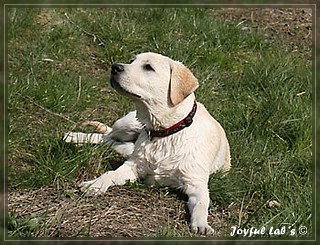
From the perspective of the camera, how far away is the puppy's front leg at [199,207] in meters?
3.90

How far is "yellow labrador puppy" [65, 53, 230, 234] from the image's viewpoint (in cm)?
425

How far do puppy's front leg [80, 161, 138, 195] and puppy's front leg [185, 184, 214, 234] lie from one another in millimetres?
413

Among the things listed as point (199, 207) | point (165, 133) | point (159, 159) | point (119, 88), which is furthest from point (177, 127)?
point (199, 207)

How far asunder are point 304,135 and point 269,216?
1369 mm

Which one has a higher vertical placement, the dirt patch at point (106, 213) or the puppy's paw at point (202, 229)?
the puppy's paw at point (202, 229)

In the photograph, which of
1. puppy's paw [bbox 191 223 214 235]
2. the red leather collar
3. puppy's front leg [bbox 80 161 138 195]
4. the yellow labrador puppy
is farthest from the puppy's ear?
puppy's paw [bbox 191 223 214 235]

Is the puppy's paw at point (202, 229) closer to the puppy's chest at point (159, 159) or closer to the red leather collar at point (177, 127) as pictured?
the puppy's chest at point (159, 159)

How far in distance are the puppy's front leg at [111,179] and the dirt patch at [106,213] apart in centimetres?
4

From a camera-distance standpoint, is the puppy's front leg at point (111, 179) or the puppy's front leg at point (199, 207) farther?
the puppy's front leg at point (111, 179)

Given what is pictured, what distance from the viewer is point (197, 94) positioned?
5844mm

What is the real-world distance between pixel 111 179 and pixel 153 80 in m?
0.71

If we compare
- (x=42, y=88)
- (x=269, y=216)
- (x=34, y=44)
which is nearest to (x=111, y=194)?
(x=269, y=216)

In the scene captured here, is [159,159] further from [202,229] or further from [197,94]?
[197,94]

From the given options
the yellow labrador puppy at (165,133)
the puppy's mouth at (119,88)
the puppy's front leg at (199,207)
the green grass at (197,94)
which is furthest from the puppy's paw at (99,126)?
the puppy's front leg at (199,207)
